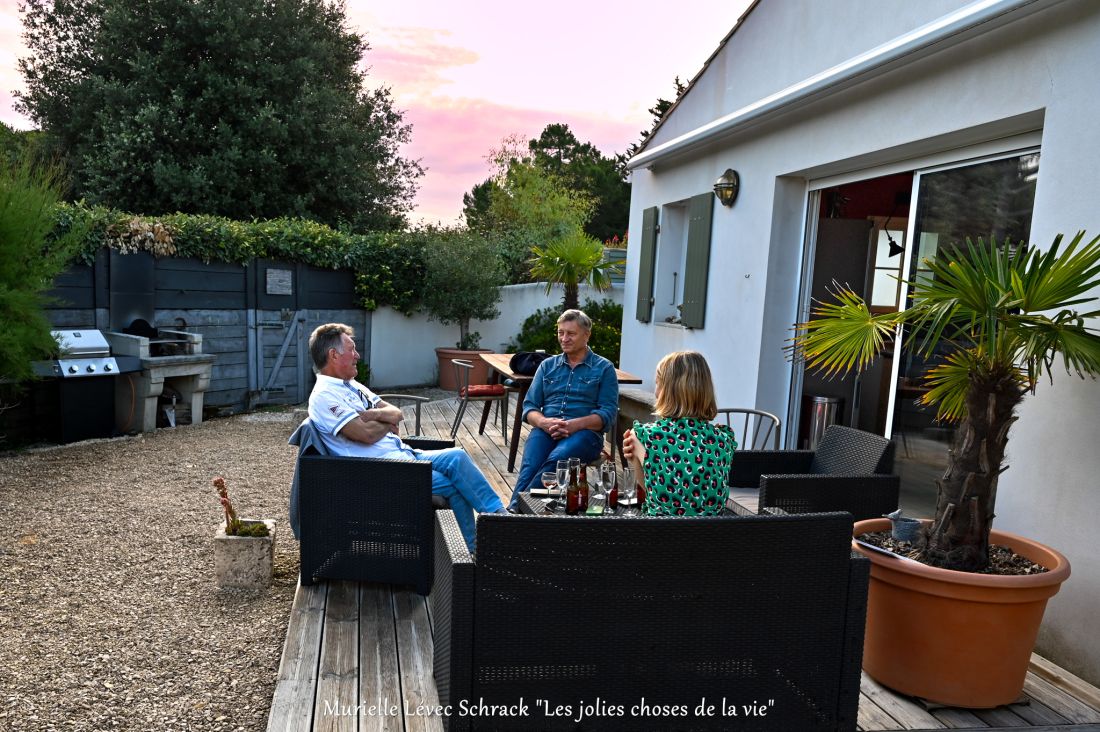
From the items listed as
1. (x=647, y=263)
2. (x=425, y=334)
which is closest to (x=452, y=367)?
(x=425, y=334)

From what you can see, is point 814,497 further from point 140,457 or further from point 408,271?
point 408,271

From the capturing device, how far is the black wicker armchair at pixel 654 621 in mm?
1896

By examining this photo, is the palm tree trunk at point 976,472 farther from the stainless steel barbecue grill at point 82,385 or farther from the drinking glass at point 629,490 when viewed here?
the stainless steel barbecue grill at point 82,385

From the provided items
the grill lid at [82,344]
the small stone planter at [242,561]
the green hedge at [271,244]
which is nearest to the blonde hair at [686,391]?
the small stone planter at [242,561]

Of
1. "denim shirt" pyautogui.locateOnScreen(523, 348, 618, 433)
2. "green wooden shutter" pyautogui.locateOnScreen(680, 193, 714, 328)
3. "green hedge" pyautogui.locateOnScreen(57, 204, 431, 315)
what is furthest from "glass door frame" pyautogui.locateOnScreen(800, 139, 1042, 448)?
"green hedge" pyautogui.locateOnScreen(57, 204, 431, 315)

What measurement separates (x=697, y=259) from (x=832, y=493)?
11.2 feet

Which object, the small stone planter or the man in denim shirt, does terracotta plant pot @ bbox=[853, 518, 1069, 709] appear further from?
the small stone planter

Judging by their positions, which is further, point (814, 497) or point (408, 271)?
point (408, 271)

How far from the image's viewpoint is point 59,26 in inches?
530

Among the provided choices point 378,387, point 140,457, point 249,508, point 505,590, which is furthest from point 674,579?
point 378,387

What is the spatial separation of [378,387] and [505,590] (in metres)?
8.71

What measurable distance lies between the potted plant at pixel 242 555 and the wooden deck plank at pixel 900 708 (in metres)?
2.38

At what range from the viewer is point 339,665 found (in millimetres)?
2566

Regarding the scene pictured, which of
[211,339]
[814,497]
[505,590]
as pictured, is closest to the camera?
[505,590]
